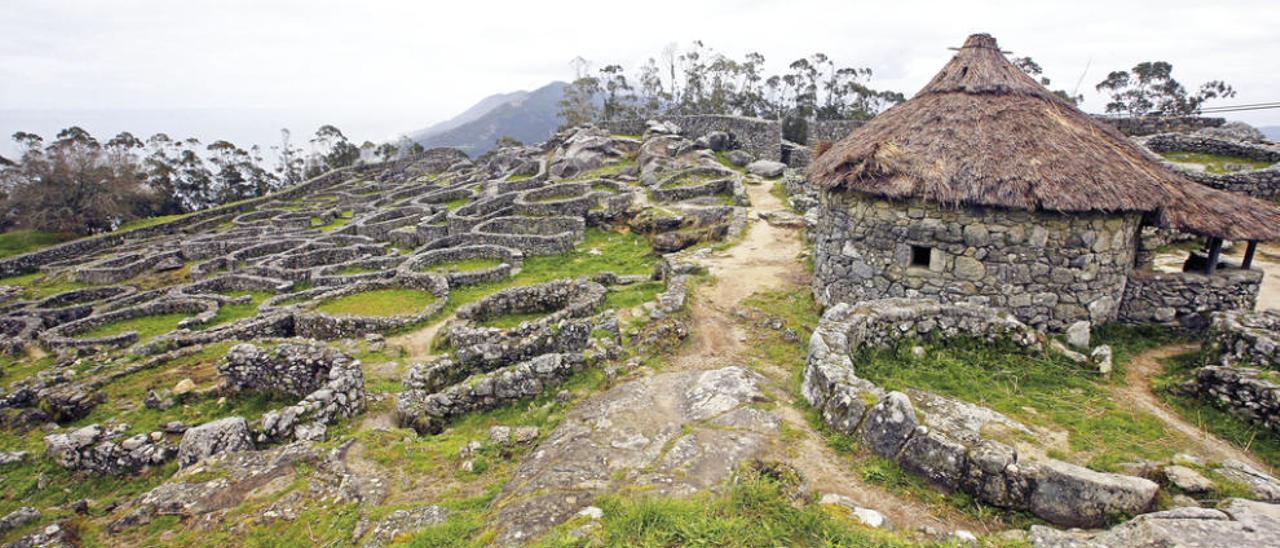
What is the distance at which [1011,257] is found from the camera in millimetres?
11102

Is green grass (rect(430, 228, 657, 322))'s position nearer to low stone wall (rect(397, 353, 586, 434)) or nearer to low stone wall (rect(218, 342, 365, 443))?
low stone wall (rect(218, 342, 365, 443))

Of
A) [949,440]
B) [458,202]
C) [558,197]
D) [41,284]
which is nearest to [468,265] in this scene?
[558,197]

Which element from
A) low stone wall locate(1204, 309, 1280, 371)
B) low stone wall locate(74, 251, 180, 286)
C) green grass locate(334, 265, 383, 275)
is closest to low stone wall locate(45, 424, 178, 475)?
green grass locate(334, 265, 383, 275)

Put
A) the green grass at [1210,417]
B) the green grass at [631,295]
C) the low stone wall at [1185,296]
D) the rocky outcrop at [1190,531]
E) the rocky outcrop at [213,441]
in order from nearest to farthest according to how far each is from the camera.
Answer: the rocky outcrop at [1190,531], the green grass at [1210,417], the rocky outcrop at [213,441], the low stone wall at [1185,296], the green grass at [631,295]

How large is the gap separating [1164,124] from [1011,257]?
41742 mm

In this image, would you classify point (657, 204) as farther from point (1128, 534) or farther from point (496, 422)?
point (1128, 534)

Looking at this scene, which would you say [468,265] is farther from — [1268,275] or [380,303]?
[1268,275]

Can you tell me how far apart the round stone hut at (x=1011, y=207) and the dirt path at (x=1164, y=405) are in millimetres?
1179

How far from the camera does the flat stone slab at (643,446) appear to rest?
640cm

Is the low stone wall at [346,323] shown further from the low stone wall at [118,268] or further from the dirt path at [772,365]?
the low stone wall at [118,268]

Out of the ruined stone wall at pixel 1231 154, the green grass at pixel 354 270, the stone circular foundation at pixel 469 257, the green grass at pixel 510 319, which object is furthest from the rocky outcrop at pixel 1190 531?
the green grass at pixel 354 270

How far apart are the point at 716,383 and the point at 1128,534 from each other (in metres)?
5.36

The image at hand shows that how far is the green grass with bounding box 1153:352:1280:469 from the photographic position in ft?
24.3

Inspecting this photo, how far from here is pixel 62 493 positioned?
9.59 metres
